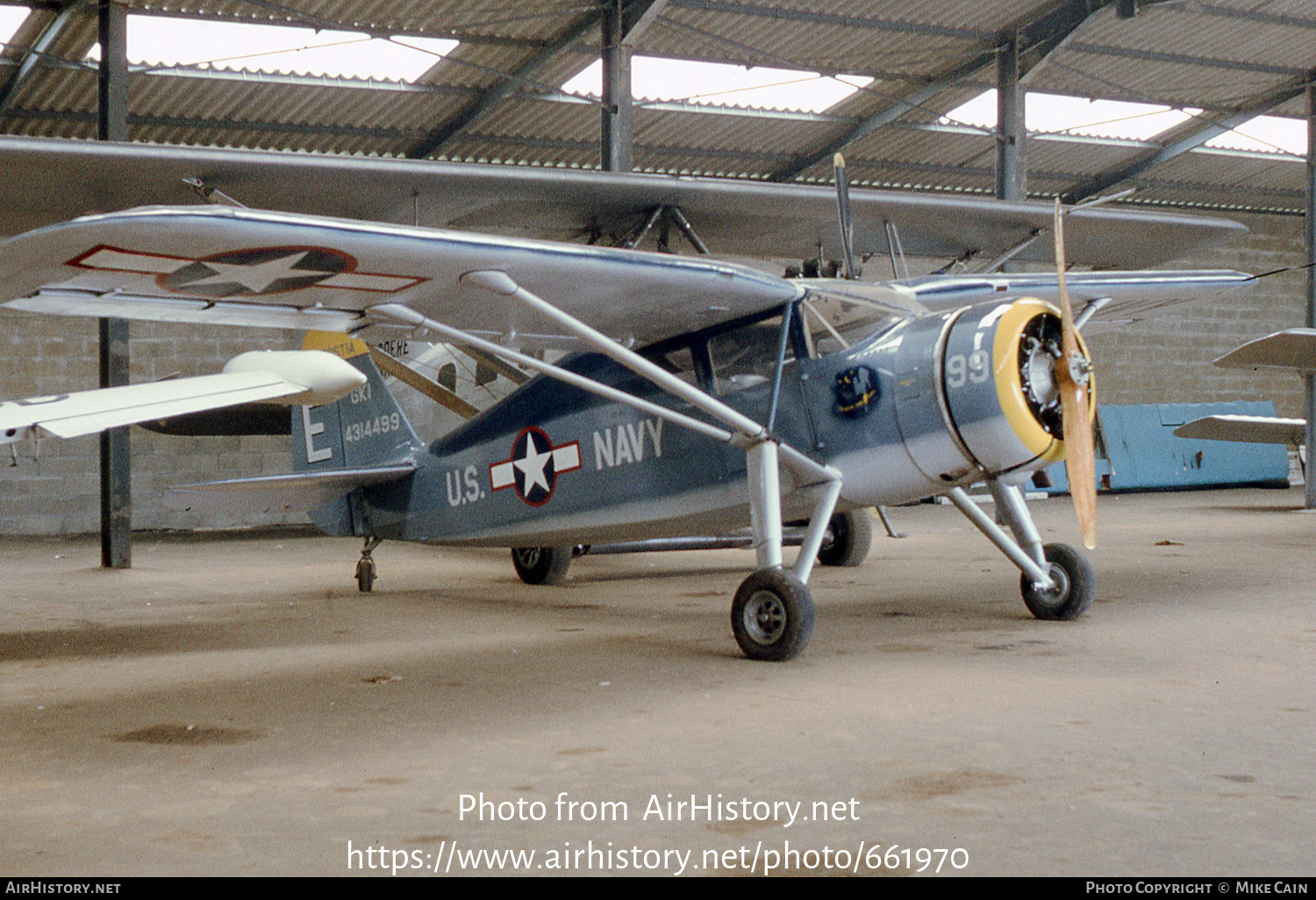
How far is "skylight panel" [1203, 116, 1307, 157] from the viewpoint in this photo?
65.5 feet

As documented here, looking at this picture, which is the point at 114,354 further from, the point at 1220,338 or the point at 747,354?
the point at 1220,338

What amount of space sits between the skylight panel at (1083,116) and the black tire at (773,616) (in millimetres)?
13422

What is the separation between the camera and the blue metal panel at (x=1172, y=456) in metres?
20.5

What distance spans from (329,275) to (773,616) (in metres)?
2.40

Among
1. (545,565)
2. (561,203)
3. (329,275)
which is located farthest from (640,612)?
(561,203)

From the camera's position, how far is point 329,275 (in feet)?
15.5

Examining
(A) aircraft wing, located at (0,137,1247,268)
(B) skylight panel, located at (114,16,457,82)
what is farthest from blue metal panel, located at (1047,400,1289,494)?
(B) skylight panel, located at (114,16,457,82)

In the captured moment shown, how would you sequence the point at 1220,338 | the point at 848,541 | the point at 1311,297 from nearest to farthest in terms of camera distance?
the point at 848,541
the point at 1311,297
the point at 1220,338

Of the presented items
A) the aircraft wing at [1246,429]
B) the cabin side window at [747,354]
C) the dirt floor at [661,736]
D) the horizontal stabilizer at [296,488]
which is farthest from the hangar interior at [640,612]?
the cabin side window at [747,354]

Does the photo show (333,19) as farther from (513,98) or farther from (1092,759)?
(1092,759)

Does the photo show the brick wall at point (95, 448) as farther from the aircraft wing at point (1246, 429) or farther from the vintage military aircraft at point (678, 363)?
the aircraft wing at point (1246, 429)

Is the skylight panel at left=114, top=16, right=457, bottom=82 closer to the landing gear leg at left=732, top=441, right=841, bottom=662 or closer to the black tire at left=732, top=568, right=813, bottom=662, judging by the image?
the landing gear leg at left=732, top=441, right=841, bottom=662

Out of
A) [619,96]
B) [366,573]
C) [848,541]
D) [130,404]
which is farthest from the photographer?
[619,96]

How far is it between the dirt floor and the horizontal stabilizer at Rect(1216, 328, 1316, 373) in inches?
171
